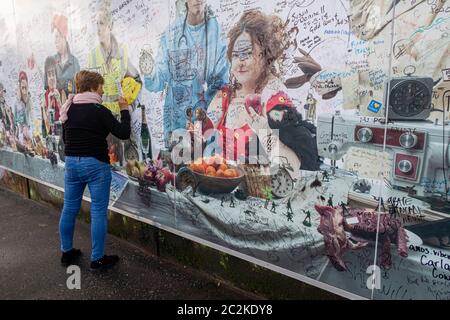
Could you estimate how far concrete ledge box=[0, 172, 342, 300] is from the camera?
112 inches

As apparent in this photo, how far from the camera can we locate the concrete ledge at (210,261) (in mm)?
2842

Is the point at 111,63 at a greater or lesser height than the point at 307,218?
greater

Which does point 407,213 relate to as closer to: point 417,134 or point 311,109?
point 417,134

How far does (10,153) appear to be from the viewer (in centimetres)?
628

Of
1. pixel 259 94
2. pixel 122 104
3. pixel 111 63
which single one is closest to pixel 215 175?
pixel 259 94

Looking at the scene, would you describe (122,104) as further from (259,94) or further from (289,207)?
(289,207)

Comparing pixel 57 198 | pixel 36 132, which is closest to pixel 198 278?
pixel 57 198

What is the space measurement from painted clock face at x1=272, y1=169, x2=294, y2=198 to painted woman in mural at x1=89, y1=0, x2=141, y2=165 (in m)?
1.70

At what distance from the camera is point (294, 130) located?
8.41 ft

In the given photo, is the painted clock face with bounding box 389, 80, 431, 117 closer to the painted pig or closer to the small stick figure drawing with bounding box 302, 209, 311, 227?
the painted pig

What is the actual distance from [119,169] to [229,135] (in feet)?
5.31

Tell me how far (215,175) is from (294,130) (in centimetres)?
85

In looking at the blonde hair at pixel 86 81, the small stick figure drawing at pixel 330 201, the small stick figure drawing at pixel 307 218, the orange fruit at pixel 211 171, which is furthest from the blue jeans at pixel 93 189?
the small stick figure drawing at pixel 330 201

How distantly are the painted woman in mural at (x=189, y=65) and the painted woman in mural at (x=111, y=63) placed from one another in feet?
1.30
